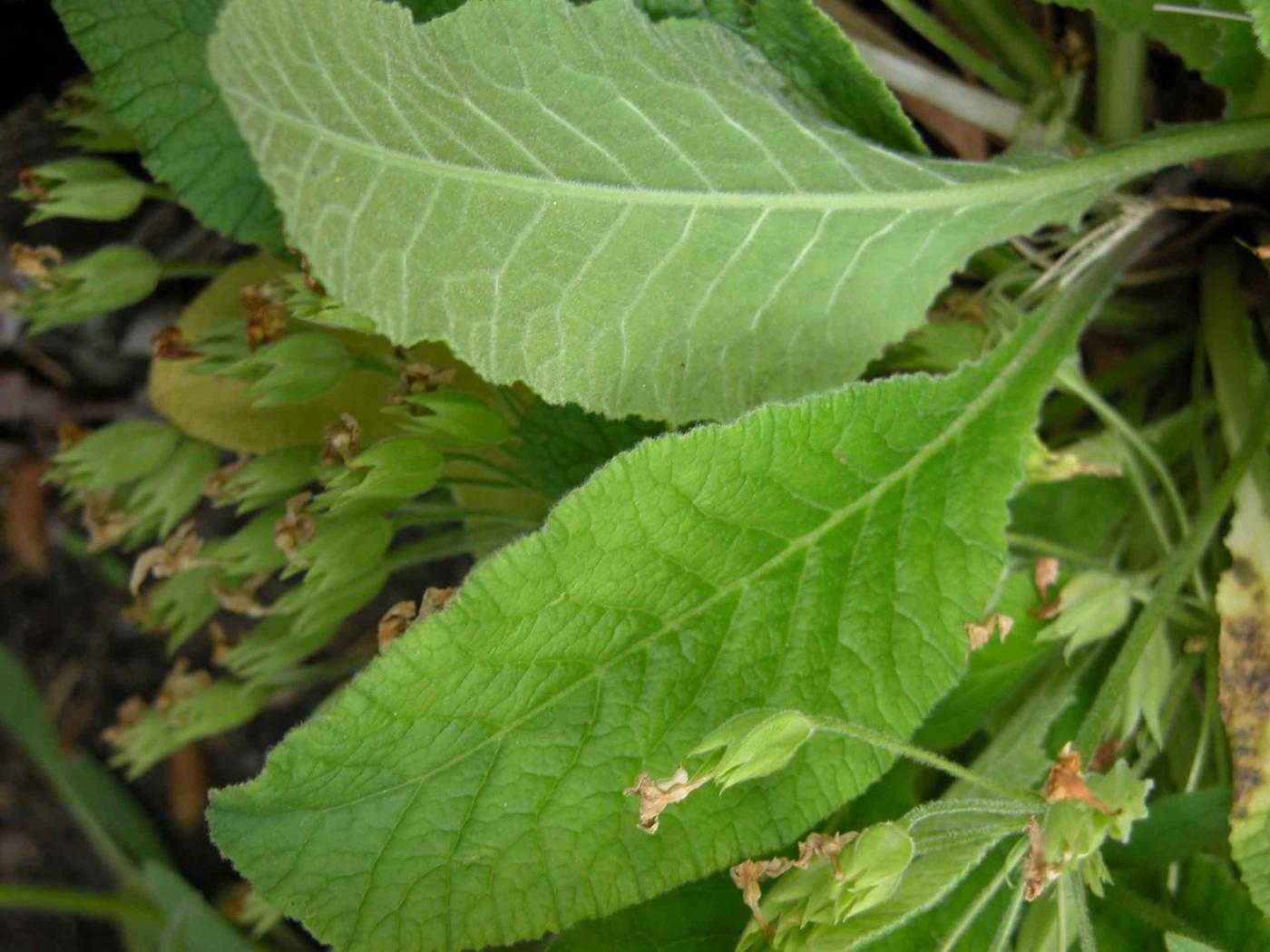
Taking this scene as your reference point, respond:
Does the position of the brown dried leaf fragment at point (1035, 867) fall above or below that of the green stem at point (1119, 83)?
below

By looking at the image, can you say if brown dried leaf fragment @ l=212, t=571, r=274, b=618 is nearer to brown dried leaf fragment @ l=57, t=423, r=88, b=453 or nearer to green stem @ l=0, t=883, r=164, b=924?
brown dried leaf fragment @ l=57, t=423, r=88, b=453

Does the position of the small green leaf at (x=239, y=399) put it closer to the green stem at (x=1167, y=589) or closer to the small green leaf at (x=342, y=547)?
the small green leaf at (x=342, y=547)

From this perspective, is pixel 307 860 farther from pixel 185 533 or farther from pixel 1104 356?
pixel 1104 356

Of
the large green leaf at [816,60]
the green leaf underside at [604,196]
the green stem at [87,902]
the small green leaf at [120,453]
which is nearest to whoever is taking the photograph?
the green leaf underside at [604,196]

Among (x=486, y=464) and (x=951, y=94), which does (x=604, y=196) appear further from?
(x=951, y=94)

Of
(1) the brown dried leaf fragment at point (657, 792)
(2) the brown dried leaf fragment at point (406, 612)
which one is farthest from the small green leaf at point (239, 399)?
(1) the brown dried leaf fragment at point (657, 792)

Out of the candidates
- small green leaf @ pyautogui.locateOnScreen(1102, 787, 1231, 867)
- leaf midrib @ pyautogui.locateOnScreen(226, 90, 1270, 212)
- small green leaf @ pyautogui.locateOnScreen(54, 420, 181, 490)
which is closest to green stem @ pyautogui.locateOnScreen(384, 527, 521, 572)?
small green leaf @ pyautogui.locateOnScreen(54, 420, 181, 490)

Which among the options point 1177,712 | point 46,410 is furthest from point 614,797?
point 46,410
